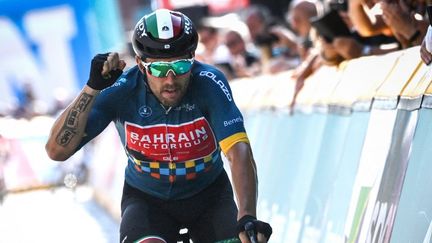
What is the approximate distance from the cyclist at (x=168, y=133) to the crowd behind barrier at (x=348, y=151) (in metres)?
0.98

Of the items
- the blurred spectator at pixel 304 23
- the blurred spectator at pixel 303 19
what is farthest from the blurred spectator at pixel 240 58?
the blurred spectator at pixel 303 19

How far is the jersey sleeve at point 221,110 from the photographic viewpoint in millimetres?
5547

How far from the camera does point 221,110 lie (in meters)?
5.63

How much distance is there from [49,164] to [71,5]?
473cm

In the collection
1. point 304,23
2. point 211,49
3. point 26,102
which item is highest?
point 304,23

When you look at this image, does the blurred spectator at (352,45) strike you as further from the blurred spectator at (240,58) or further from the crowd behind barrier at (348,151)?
the blurred spectator at (240,58)

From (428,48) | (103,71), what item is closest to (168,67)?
(103,71)

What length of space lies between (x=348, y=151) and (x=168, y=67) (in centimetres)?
251

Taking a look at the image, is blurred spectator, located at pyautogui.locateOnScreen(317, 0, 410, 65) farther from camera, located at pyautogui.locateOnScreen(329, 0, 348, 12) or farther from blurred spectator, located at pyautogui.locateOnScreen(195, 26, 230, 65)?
blurred spectator, located at pyautogui.locateOnScreen(195, 26, 230, 65)

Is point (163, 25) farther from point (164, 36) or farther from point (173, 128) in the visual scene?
point (173, 128)

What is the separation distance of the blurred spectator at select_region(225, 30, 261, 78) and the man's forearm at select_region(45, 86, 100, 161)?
26.9 ft

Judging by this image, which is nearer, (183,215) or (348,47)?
(183,215)

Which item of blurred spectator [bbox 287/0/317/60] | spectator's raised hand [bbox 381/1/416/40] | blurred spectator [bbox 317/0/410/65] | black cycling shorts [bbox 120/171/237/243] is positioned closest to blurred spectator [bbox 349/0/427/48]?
spectator's raised hand [bbox 381/1/416/40]

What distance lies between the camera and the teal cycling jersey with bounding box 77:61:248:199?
225 inches
